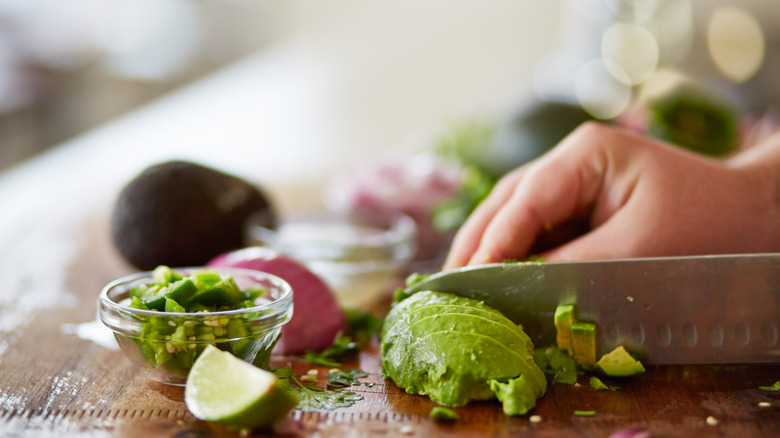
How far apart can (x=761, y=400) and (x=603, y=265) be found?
251mm

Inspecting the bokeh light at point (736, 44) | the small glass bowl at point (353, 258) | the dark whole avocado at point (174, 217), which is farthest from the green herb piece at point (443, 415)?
the bokeh light at point (736, 44)

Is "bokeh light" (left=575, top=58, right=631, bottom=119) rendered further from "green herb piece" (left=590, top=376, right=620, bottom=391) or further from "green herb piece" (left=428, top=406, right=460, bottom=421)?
"green herb piece" (left=428, top=406, right=460, bottom=421)

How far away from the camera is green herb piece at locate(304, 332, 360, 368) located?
42.3 inches

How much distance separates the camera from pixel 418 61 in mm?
5996

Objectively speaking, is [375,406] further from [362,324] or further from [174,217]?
[174,217]

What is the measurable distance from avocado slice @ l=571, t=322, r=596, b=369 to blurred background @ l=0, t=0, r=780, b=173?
3.66 ft

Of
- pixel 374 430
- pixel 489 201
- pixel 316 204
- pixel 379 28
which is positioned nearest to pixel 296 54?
pixel 379 28

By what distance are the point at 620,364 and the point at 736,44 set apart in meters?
4.03

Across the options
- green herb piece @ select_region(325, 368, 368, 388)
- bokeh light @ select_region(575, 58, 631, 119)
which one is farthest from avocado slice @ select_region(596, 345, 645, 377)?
bokeh light @ select_region(575, 58, 631, 119)

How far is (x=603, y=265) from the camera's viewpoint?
99 cm

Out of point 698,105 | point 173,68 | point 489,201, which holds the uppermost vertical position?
point 489,201

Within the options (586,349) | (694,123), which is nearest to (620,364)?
(586,349)

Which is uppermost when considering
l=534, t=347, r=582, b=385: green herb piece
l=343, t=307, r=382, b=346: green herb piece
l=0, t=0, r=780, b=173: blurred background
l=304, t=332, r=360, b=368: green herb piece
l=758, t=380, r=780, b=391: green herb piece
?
l=534, t=347, r=582, b=385: green herb piece

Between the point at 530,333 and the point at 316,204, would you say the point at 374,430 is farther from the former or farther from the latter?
the point at 316,204
